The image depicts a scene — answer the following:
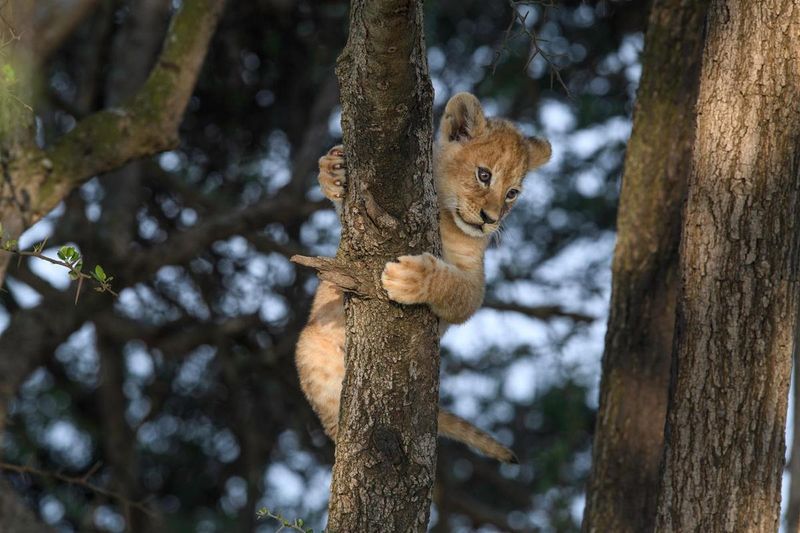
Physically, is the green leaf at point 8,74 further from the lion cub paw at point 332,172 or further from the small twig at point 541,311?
the small twig at point 541,311

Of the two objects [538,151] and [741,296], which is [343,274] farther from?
[538,151]

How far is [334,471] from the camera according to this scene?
11.0 feet

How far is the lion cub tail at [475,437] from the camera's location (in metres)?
4.55

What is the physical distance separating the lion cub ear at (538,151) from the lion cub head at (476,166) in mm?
66

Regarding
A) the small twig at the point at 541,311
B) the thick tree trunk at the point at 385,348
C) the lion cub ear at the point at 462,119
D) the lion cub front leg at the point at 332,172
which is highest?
the small twig at the point at 541,311

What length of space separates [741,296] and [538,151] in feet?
5.15

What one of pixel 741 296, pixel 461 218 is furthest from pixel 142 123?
pixel 741 296

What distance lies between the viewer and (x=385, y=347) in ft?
10.7

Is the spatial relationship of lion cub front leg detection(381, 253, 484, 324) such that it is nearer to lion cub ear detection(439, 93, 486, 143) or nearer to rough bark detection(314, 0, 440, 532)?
rough bark detection(314, 0, 440, 532)

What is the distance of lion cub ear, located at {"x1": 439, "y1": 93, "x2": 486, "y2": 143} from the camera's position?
4.59 m

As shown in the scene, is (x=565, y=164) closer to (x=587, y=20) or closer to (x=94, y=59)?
(x=587, y=20)

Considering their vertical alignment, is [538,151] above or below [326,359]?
above

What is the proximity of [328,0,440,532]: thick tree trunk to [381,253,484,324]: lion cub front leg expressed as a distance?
1.5 inches

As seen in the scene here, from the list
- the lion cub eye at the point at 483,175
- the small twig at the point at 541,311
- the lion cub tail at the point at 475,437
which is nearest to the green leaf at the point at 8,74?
the lion cub eye at the point at 483,175
